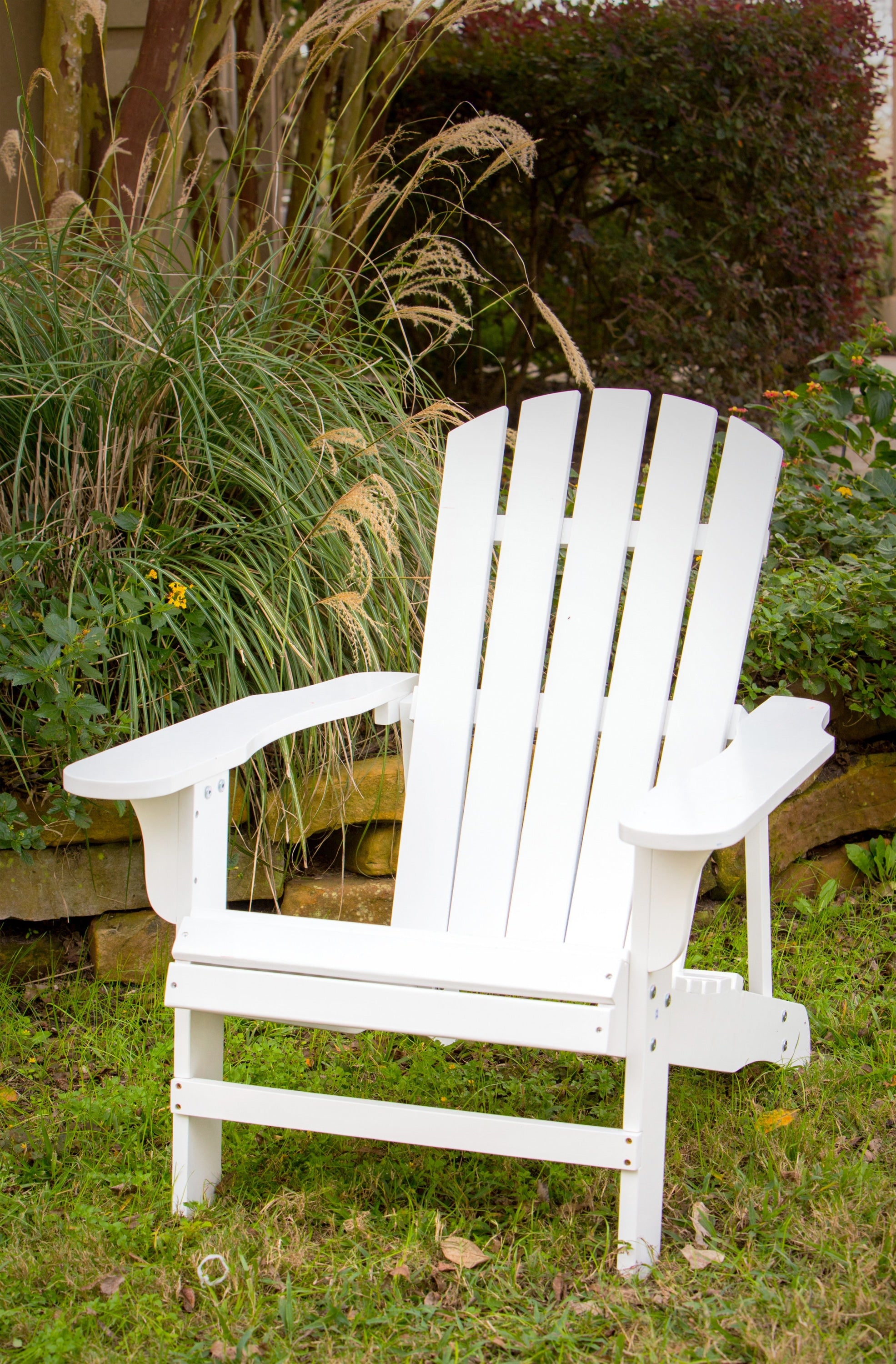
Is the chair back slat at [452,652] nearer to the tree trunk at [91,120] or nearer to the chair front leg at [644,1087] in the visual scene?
the chair front leg at [644,1087]

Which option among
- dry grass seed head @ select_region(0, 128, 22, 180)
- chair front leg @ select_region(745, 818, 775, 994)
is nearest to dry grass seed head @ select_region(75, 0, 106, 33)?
dry grass seed head @ select_region(0, 128, 22, 180)

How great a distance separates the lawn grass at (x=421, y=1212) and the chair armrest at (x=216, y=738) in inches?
22.5

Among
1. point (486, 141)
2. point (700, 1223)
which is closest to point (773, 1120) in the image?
point (700, 1223)

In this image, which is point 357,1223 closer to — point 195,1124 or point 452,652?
point 195,1124

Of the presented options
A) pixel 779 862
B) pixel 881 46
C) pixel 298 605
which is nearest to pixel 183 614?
pixel 298 605

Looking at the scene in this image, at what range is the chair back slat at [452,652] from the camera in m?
1.98

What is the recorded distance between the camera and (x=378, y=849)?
2379 mm

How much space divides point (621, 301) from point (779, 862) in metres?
3.37

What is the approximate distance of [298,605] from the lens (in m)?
A: 2.34

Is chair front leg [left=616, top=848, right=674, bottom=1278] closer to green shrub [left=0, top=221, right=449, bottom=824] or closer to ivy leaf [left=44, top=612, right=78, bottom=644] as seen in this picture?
green shrub [left=0, top=221, right=449, bottom=824]

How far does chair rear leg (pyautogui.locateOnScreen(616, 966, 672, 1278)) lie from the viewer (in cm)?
142

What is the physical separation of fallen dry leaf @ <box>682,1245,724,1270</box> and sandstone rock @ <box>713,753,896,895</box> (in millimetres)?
1103

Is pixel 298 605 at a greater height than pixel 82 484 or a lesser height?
lesser

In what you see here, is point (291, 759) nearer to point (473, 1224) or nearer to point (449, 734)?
point (449, 734)
